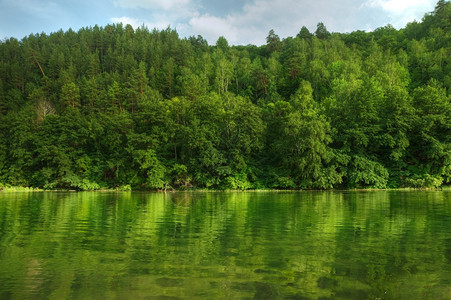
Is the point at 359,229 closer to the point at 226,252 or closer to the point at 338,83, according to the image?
the point at 226,252

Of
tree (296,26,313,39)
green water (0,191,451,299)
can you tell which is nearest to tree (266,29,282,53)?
tree (296,26,313,39)

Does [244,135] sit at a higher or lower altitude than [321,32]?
lower

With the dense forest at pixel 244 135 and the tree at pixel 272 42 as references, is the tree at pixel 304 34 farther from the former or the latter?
the dense forest at pixel 244 135

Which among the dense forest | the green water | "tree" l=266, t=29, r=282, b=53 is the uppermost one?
"tree" l=266, t=29, r=282, b=53

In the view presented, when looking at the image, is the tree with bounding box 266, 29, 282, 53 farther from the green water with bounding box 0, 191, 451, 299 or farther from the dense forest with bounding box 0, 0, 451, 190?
the green water with bounding box 0, 191, 451, 299

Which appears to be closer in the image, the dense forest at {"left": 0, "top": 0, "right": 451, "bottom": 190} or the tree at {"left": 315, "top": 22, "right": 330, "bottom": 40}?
the dense forest at {"left": 0, "top": 0, "right": 451, "bottom": 190}

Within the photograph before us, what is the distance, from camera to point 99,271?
27.3 ft

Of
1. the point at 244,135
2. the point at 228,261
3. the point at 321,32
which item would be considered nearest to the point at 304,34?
the point at 321,32

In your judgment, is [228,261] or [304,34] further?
[304,34]

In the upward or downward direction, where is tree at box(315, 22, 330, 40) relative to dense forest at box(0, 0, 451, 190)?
upward

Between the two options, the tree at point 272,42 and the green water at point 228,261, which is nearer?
the green water at point 228,261

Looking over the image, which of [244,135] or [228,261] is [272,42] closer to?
[244,135]

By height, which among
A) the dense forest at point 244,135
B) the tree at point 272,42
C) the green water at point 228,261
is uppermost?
the tree at point 272,42

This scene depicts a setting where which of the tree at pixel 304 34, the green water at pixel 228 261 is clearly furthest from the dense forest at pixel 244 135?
the tree at pixel 304 34
